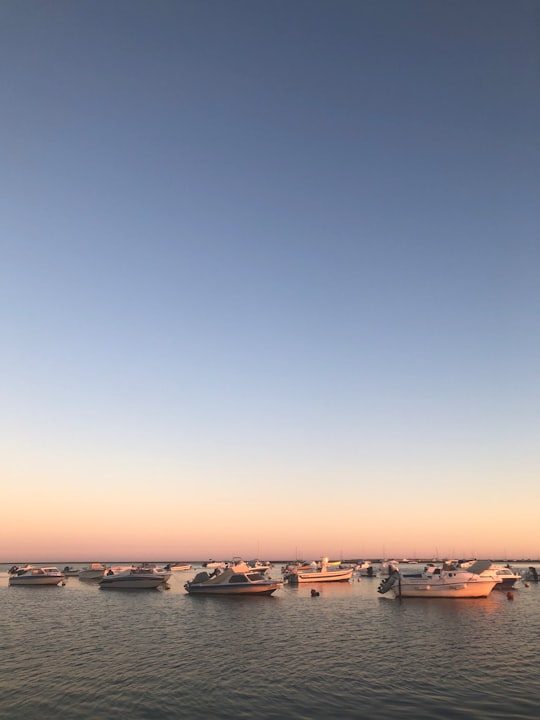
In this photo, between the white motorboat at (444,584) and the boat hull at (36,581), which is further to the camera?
the boat hull at (36,581)

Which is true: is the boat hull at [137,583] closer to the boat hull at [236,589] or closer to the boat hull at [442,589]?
the boat hull at [236,589]

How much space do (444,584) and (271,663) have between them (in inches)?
1613

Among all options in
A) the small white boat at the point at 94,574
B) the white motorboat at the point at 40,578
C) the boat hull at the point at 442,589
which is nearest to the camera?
the boat hull at the point at 442,589

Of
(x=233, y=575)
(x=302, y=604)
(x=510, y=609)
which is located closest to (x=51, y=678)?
(x=302, y=604)

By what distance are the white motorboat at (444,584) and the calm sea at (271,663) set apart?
681cm

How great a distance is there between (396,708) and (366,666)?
7680 millimetres

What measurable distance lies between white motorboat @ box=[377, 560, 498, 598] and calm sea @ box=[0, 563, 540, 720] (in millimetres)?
6813

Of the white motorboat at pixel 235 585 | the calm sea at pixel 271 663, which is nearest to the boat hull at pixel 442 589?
the calm sea at pixel 271 663

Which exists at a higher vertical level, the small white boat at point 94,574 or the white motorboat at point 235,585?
the white motorboat at point 235,585

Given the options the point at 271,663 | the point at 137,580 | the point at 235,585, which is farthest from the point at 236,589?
the point at 271,663

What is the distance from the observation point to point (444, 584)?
61688mm

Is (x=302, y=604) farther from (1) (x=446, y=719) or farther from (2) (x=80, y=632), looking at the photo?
(1) (x=446, y=719)

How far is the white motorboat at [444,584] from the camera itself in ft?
201

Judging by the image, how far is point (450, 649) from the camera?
3272 centimetres
